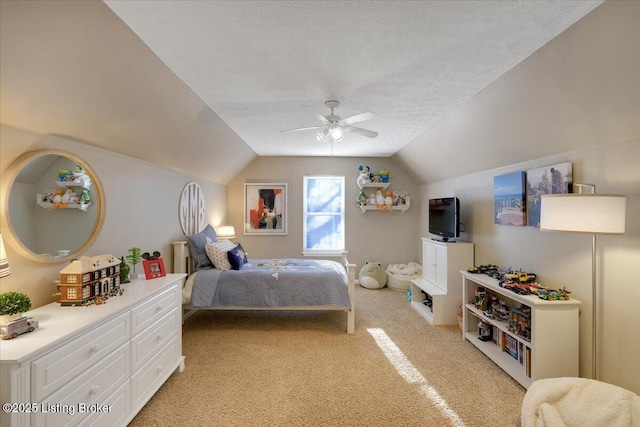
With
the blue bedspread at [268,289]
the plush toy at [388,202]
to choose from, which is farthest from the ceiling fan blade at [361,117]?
the plush toy at [388,202]

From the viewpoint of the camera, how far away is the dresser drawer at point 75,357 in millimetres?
1223

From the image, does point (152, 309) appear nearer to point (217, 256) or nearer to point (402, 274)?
point (217, 256)

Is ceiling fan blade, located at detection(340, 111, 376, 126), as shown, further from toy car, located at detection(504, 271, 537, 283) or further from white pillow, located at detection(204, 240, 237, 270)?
white pillow, located at detection(204, 240, 237, 270)

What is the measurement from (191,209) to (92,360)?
2.64 metres

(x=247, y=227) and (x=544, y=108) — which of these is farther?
(x=247, y=227)

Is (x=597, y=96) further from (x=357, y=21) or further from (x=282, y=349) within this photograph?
(x=282, y=349)

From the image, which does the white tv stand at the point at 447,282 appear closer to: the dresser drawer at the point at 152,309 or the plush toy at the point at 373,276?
the plush toy at the point at 373,276

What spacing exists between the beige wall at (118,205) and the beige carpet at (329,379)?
115cm

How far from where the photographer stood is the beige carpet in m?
1.99

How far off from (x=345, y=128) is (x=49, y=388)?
280cm

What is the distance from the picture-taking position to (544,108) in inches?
86.8

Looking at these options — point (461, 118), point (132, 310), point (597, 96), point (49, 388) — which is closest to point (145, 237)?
point (132, 310)

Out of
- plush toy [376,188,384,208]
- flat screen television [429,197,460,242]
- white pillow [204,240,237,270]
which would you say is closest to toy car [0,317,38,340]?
white pillow [204,240,237,270]

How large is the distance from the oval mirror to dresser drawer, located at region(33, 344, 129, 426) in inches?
31.9
